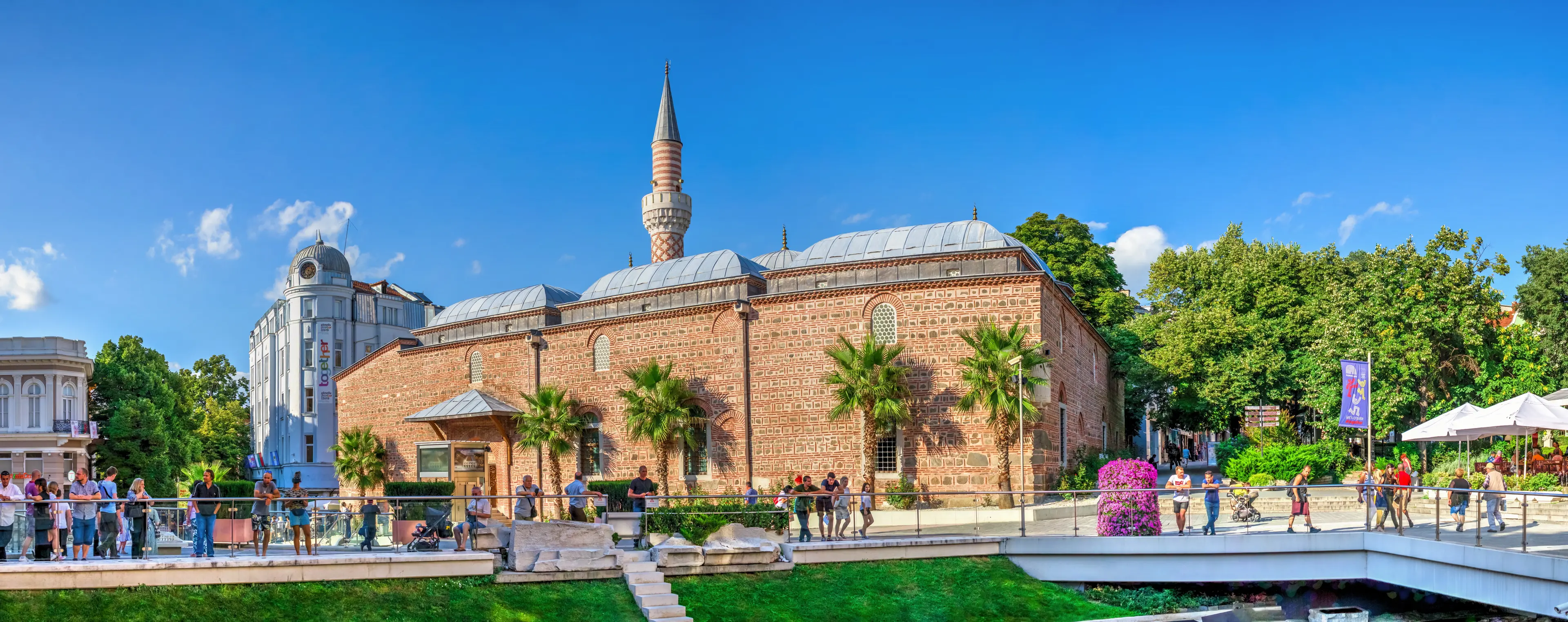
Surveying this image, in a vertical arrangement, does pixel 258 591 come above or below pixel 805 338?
below

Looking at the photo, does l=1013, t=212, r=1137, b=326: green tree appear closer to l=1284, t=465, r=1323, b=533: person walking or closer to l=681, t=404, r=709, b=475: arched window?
l=681, t=404, r=709, b=475: arched window

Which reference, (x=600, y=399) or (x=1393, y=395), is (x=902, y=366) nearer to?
(x=600, y=399)

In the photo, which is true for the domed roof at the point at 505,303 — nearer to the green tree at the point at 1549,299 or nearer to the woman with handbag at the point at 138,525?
the woman with handbag at the point at 138,525

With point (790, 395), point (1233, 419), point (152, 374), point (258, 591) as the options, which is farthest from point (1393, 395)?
point (152, 374)

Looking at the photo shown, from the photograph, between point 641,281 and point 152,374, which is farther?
point 152,374

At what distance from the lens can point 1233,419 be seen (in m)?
39.7

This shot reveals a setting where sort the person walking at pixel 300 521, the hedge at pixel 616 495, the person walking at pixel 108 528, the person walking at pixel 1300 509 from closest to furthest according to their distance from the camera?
the person walking at pixel 108 528 < the person walking at pixel 300 521 < the person walking at pixel 1300 509 < the hedge at pixel 616 495

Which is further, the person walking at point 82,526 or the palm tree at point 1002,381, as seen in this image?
the palm tree at point 1002,381

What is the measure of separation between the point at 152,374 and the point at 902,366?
1305 inches

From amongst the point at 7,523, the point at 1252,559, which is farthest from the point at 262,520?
the point at 1252,559

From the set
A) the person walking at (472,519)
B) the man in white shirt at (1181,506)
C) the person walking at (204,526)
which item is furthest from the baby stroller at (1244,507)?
the person walking at (204,526)

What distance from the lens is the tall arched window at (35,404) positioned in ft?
126

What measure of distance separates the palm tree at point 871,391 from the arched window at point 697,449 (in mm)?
4499

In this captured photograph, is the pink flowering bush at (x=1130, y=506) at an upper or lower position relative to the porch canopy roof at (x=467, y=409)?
Answer: lower
